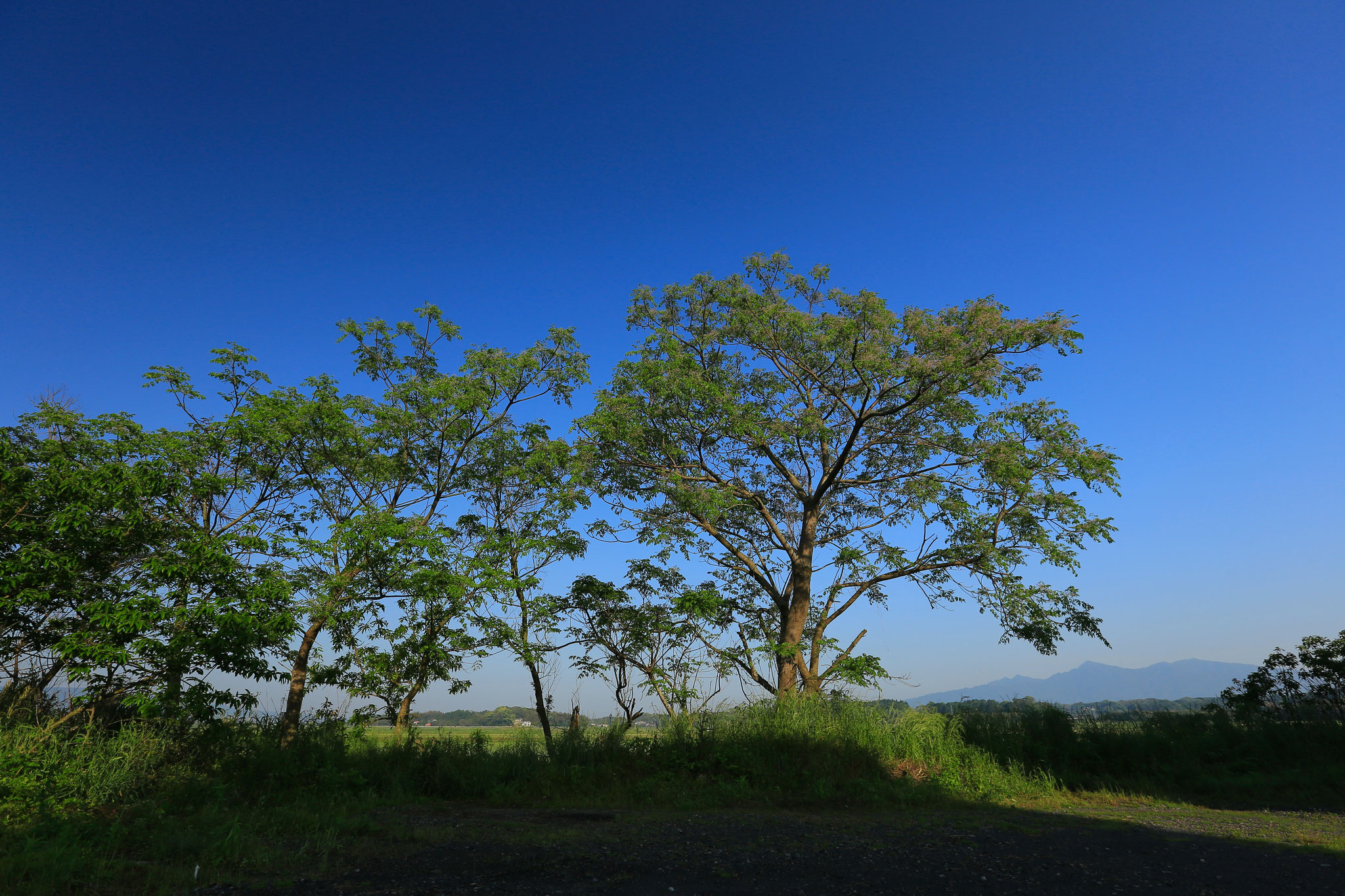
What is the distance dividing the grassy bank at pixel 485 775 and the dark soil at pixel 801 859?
Result: 0.84 m

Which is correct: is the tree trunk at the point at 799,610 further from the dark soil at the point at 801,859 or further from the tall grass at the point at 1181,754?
the dark soil at the point at 801,859

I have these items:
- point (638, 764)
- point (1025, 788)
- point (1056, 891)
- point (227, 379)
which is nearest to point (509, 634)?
point (638, 764)

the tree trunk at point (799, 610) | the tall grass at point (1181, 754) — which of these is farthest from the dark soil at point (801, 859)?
the tree trunk at point (799, 610)

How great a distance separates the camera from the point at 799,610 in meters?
14.6

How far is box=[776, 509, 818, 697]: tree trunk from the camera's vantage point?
14008mm

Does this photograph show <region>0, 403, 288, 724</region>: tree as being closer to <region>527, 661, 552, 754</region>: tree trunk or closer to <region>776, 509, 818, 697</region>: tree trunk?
<region>527, 661, 552, 754</region>: tree trunk

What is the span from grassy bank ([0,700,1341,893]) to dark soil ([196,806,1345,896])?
2.76ft

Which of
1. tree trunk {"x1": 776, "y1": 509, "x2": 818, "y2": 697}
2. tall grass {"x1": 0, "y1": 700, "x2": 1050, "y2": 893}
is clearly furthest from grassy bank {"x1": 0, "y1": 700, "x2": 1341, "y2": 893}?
tree trunk {"x1": 776, "y1": 509, "x2": 818, "y2": 697}

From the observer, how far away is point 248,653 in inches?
383

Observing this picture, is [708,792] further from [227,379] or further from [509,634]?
[227,379]

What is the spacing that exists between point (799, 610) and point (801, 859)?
31.2 ft

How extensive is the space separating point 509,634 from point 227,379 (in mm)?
8240

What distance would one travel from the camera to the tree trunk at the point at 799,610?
14008 mm

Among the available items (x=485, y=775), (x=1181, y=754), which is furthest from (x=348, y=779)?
(x=1181, y=754)
